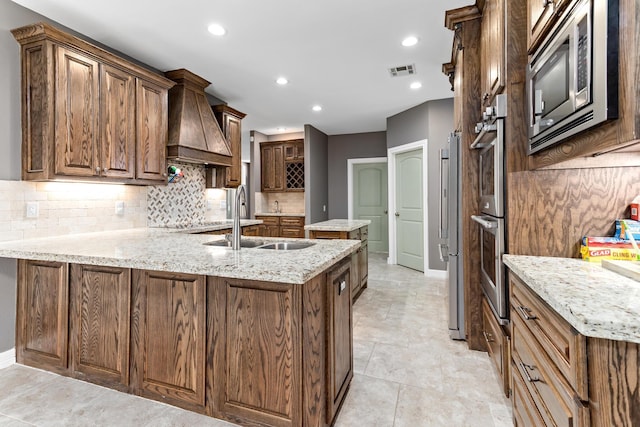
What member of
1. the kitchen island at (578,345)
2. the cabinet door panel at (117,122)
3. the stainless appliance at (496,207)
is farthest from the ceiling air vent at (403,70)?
the kitchen island at (578,345)

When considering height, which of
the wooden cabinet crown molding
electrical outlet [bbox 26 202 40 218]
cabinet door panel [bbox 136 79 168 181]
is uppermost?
the wooden cabinet crown molding

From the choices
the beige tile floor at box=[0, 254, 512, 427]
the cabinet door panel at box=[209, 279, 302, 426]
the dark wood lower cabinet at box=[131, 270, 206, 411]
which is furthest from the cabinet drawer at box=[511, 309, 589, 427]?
the dark wood lower cabinet at box=[131, 270, 206, 411]

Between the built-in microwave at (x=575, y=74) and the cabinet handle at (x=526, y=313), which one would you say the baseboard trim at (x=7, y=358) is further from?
the built-in microwave at (x=575, y=74)

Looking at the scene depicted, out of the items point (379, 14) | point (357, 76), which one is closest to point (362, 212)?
point (357, 76)

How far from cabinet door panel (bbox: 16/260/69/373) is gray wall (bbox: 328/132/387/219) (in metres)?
5.40

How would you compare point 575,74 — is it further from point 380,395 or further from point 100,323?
→ point 100,323

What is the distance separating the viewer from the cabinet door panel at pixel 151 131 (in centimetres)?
294

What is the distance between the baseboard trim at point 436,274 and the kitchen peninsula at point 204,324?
3224 millimetres

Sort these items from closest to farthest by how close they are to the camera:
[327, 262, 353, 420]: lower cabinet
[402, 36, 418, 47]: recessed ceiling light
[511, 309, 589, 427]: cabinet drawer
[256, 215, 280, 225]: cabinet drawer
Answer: [511, 309, 589, 427]: cabinet drawer
[327, 262, 353, 420]: lower cabinet
[402, 36, 418, 47]: recessed ceiling light
[256, 215, 280, 225]: cabinet drawer

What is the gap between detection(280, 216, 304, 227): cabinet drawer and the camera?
6.17 metres

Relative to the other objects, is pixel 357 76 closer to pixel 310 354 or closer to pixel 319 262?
pixel 319 262

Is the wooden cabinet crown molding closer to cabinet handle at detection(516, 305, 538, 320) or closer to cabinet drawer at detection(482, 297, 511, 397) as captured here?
cabinet handle at detection(516, 305, 538, 320)

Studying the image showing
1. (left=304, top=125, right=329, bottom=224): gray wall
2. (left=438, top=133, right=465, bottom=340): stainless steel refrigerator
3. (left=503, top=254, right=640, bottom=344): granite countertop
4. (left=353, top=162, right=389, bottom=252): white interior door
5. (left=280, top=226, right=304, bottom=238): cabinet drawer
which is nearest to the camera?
(left=503, top=254, right=640, bottom=344): granite countertop

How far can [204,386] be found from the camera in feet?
5.28
